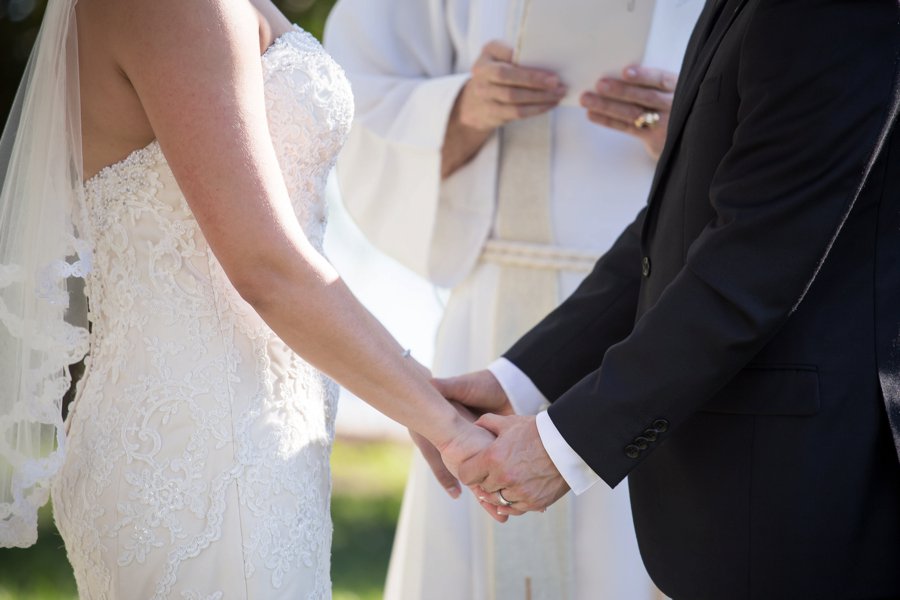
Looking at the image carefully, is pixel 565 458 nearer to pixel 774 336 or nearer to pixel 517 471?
pixel 517 471

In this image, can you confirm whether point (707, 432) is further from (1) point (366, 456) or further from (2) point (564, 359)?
(1) point (366, 456)

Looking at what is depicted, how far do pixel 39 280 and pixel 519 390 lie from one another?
4.00 ft

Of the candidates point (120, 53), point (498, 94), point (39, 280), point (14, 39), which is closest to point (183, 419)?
point (39, 280)

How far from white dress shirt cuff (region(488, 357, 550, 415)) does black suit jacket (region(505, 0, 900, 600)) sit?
53cm

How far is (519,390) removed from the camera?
2.78 metres

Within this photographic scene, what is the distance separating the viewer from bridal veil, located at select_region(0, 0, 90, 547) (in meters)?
2.09

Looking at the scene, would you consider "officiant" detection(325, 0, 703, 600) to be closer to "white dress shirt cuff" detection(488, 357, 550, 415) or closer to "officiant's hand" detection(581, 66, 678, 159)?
"officiant's hand" detection(581, 66, 678, 159)

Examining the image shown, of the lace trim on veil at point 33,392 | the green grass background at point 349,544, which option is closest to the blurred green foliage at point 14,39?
the green grass background at point 349,544

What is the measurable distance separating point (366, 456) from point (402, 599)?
4858 millimetres

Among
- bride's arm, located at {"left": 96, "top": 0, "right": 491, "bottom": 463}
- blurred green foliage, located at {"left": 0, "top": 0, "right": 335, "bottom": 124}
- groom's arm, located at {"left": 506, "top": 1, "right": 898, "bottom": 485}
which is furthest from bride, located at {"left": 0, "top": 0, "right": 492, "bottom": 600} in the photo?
blurred green foliage, located at {"left": 0, "top": 0, "right": 335, "bottom": 124}

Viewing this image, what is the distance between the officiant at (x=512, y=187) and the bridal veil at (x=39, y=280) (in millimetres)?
1321

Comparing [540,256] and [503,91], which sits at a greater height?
[503,91]

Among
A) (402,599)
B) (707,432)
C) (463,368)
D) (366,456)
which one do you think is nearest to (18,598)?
(402,599)

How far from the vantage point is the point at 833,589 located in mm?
2006
